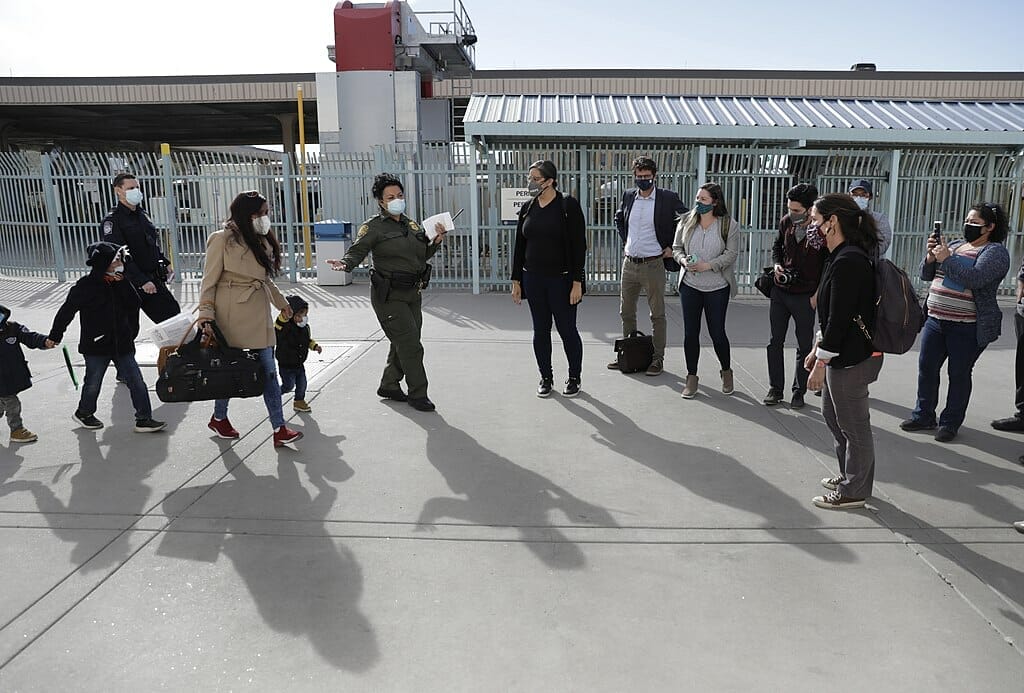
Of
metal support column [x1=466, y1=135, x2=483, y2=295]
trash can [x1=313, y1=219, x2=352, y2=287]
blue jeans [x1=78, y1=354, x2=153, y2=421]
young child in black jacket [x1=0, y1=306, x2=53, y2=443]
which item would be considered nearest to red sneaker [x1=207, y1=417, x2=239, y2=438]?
blue jeans [x1=78, y1=354, x2=153, y2=421]

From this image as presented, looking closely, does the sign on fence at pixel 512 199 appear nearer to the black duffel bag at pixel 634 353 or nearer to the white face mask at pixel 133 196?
the black duffel bag at pixel 634 353

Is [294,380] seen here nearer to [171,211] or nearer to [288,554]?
[288,554]

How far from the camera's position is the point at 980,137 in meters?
11.4

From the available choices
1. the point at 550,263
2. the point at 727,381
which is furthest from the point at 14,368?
the point at 727,381

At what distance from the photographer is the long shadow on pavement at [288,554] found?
2891 millimetres

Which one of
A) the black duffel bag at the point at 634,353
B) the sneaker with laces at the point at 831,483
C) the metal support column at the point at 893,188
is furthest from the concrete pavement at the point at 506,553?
the metal support column at the point at 893,188

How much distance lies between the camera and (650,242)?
6801 millimetres

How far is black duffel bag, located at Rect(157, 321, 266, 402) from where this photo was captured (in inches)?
182

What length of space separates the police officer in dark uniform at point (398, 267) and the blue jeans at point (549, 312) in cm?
90

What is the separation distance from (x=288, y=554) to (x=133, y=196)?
443 centimetres

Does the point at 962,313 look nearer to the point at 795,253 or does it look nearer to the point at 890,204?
the point at 795,253

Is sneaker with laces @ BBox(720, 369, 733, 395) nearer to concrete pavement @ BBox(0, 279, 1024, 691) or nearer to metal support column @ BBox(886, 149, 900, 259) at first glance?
concrete pavement @ BBox(0, 279, 1024, 691)

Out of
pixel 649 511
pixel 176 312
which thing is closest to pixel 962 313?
pixel 649 511

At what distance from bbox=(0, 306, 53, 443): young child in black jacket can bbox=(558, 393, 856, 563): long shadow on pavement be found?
379cm
